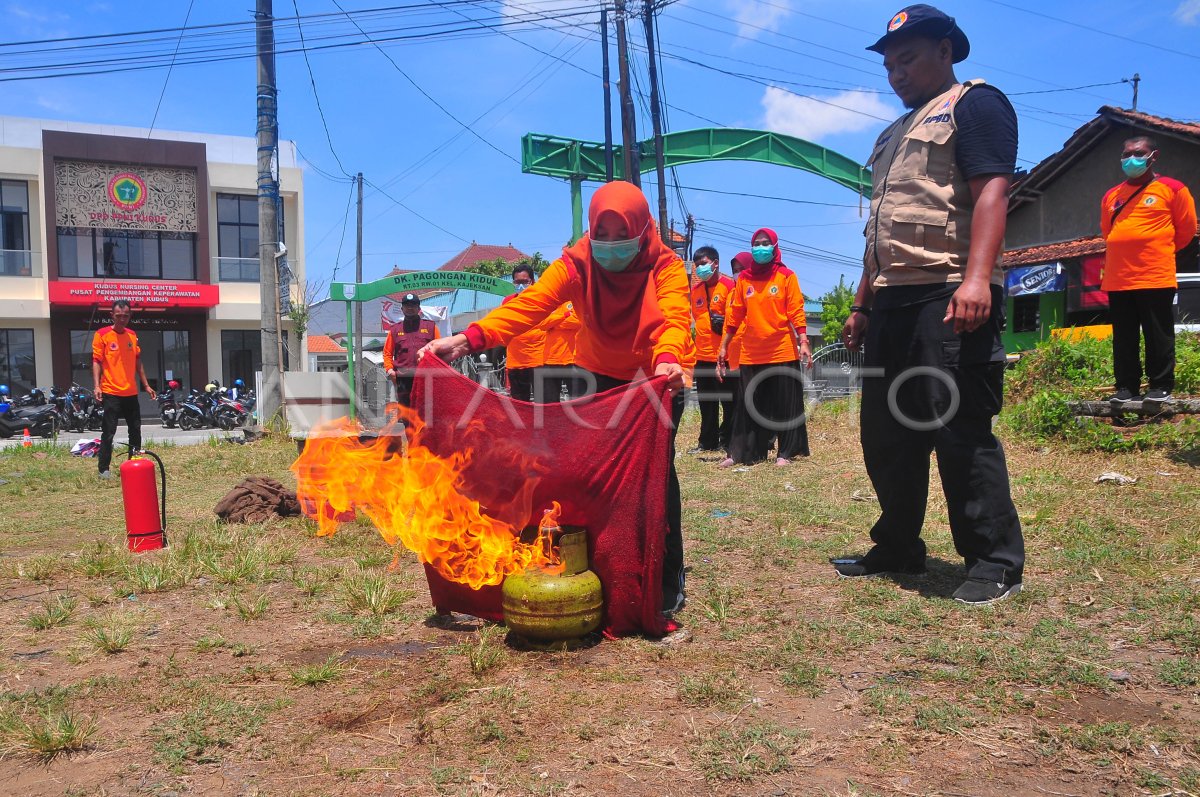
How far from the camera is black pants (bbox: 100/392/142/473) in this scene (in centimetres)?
921

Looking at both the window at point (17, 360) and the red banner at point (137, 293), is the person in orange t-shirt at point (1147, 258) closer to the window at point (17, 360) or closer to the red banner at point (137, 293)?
the red banner at point (137, 293)

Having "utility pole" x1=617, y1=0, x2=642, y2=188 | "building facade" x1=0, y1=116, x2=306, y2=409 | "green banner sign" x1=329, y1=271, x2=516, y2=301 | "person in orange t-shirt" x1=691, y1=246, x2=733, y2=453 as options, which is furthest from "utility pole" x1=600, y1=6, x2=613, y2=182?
"person in orange t-shirt" x1=691, y1=246, x2=733, y2=453

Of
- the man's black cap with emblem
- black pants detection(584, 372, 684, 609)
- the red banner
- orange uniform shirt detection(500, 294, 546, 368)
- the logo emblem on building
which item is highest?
the logo emblem on building

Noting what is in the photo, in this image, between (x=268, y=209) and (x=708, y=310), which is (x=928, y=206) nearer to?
(x=708, y=310)

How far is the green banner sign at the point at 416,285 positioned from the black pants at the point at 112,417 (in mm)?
5289

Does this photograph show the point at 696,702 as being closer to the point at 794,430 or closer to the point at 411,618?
the point at 411,618

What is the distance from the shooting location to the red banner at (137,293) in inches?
1012

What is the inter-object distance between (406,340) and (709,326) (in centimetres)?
347

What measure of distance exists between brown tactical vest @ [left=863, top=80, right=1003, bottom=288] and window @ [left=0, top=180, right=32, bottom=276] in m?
29.8

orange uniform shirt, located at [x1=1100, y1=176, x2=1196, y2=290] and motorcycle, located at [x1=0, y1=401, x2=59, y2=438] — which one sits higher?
orange uniform shirt, located at [x1=1100, y1=176, x2=1196, y2=290]

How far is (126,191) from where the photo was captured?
Answer: 26.7 metres

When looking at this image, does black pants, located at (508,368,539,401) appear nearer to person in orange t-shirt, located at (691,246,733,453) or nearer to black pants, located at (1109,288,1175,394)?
person in orange t-shirt, located at (691,246,733,453)

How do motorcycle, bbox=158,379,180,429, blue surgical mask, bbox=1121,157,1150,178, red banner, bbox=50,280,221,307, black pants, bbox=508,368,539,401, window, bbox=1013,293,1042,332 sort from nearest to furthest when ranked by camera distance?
blue surgical mask, bbox=1121,157,1150,178 → black pants, bbox=508,368,539,401 → window, bbox=1013,293,1042,332 → motorcycle, bbox=158,379,180,429 → red banner, bbox=50,280,221,307

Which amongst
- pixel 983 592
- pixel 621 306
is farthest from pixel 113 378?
pixel 983 592
